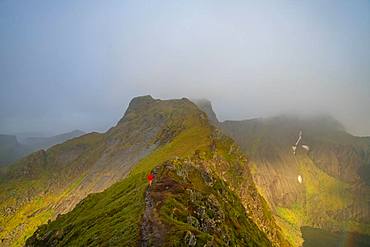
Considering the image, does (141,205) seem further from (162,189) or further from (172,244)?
(172,244)

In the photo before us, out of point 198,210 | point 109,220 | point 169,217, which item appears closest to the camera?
point 169,217

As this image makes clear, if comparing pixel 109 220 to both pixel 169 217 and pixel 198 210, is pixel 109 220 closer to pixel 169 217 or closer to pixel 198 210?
pixel 198 210

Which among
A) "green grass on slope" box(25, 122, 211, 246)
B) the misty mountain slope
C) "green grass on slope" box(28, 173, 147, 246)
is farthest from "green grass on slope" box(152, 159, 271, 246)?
"green grass on slope" box(28, 173, 147, 246)

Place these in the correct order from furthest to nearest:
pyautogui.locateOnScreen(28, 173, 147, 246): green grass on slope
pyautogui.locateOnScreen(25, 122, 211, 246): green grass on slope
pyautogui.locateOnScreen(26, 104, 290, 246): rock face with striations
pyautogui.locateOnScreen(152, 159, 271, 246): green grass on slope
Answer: pyautogui.locateOnScreen(25, 122, 211, 246): green grass on slope, pyautogui.locateOnScreen(28, 173, 147, 246): green grass on slope, pyautogui.locateOnScreen(152, 159, 271, 246): green grass on slope, pyautogui.locateOnScreen(26, 104, 290, 246): rock face with striations

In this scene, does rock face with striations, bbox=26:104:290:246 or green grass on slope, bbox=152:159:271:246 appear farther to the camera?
green grass on slope, bbox=152:159:271:246

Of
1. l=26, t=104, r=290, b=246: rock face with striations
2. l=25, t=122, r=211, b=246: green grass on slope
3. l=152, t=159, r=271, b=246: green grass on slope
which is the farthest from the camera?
l=25, t=122, r=211, b=246: green grass on slope

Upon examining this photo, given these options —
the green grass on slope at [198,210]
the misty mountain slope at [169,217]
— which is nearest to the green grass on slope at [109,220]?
the misty mountain slope at [169,217]

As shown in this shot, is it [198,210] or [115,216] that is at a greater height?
[198,210]

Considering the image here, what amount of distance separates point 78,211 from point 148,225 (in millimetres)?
107782

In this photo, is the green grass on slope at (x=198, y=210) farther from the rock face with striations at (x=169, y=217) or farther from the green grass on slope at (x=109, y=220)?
the green grass on slope at (x=109, y=220)

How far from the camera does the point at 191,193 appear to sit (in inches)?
4380

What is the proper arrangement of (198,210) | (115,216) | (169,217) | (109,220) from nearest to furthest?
(169,217) → (198,210) → (115,216) → (109,220)

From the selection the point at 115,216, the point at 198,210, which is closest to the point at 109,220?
the point at 115,216

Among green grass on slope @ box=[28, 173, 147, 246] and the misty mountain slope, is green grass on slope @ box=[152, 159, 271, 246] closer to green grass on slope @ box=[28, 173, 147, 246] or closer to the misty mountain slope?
the misty mountain slope
